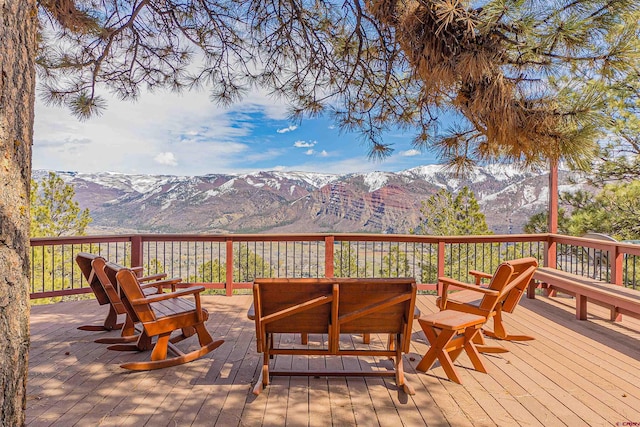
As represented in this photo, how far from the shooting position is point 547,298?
5.66 metres

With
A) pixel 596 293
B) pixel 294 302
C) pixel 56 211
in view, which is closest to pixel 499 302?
pixel 596 293

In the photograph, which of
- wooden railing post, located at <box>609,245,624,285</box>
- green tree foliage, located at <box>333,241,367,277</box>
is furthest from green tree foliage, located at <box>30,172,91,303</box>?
wooden railing post, located at <box>609,245,624,285</box>

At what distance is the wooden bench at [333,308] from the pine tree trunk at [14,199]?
1.28m

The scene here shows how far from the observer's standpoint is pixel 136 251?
5566 millimetres

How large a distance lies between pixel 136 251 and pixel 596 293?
5.72 metres

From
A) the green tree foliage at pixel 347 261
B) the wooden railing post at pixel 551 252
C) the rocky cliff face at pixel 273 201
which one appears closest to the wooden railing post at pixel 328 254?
the green tree foliage at pixel 347 261

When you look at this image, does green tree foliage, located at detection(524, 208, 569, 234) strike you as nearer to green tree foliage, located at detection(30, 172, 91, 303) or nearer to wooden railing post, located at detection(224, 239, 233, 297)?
wooden railing post, located at detection(224, 239, 233, 297)

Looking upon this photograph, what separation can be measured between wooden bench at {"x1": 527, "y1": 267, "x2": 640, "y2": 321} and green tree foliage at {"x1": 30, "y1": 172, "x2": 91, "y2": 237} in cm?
1390

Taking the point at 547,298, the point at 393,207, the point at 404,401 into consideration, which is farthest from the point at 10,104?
the point at 393,207

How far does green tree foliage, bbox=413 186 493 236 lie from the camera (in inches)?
523

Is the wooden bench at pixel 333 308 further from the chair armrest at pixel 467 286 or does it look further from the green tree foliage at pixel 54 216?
the green tree foliage at pixel 54 216

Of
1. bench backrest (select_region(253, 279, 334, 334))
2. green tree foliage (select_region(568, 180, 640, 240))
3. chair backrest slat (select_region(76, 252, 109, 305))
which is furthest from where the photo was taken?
green tree foliage (select_region(568, 180, 640, 240))

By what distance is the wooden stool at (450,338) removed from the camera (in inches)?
108

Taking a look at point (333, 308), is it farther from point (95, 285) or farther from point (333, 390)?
point (95, 285)
